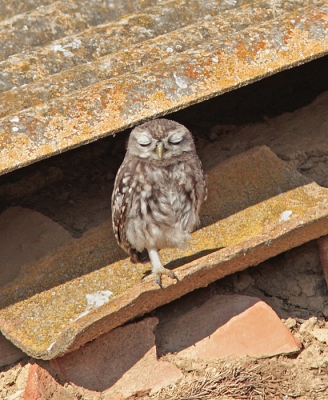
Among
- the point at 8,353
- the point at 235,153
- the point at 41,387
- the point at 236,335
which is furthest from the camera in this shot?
the point at 235,153

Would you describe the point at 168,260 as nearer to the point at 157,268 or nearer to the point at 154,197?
the point at 157,268

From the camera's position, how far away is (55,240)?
4.56 m

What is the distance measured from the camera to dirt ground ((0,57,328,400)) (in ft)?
12.4

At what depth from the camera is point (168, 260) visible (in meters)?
4.70

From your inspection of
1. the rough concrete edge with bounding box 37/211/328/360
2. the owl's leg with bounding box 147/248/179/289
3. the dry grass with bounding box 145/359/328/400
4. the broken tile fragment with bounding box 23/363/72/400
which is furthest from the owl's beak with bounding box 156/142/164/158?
the broken tile fragment with bounding box 23/363/72/400

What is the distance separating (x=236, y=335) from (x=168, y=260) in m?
0.96

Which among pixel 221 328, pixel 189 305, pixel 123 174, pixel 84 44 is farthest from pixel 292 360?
pixel 84 44

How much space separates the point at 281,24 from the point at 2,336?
247cm

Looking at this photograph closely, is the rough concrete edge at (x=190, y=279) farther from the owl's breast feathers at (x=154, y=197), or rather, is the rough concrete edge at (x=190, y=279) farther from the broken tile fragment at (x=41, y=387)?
the owl's breast feathers at (x=154, y=197)

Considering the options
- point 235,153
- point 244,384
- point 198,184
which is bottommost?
point 244,384

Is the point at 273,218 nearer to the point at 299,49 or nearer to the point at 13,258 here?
the point at 299,49

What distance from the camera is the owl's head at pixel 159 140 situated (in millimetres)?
4125

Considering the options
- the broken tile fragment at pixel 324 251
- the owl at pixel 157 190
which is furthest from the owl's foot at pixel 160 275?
the broken tile fragment at pixel 324 251

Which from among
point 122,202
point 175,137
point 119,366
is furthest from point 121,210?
point 119,366
